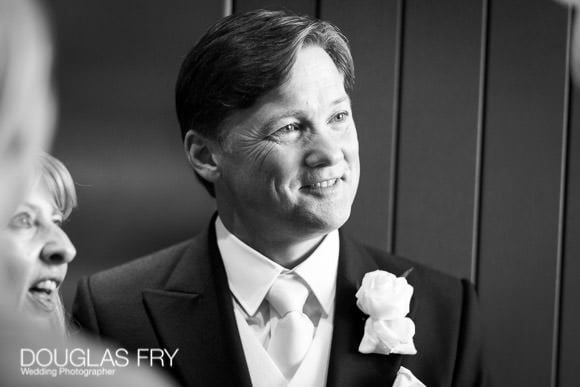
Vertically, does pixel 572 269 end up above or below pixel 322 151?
below

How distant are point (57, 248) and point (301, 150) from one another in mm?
438

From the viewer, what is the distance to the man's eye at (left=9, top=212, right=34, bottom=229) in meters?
1.35

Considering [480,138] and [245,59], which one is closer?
[245,59]

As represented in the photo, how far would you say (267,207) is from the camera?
4.26 ft

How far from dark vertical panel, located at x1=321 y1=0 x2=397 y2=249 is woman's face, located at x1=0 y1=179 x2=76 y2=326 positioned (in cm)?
48

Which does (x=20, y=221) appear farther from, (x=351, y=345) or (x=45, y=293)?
(x=351, y=345)

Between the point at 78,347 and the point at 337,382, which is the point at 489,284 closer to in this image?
the point at 337,382

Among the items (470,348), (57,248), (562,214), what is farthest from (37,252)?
(562,214)

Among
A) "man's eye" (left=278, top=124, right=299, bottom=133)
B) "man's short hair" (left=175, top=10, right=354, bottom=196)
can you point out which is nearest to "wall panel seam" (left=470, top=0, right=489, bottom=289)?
"man's short hair" (left=175, top=10, right=354, bottom=196)

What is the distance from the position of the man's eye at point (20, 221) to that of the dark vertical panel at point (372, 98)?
52 cm

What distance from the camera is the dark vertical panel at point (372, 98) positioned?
1433 mm

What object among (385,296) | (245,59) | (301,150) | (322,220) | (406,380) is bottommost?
(406,380)

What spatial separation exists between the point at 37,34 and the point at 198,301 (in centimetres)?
51

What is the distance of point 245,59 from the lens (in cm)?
126
